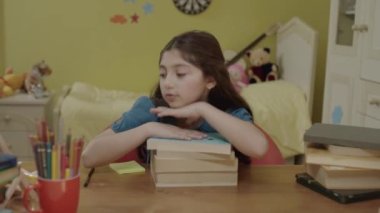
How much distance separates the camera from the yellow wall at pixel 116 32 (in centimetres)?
353

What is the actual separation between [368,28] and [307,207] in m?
1.57

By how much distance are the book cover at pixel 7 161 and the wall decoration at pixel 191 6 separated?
2894mm

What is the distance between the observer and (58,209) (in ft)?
2.42

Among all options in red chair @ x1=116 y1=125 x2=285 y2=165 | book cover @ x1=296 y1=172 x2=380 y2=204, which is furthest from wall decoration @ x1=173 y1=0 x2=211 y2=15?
book cover @ x1=296 y1=172 x2=380 y2=204

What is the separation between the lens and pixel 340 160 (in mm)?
947

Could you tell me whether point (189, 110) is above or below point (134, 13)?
below

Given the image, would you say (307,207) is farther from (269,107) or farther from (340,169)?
(269,107)

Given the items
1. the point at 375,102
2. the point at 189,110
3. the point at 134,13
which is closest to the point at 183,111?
the point at 189,110

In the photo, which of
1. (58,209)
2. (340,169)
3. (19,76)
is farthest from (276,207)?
(19,76)

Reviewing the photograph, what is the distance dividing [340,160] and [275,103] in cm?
197

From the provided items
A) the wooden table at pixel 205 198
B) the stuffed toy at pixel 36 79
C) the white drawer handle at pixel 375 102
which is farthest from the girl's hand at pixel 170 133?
the stuffed toy at pixel 36 79

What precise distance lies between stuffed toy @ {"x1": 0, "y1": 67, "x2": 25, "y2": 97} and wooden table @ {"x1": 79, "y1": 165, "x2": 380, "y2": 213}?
7.45 ft

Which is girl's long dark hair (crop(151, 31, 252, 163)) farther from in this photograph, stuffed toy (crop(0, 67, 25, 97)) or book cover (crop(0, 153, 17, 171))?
stuffed toy (crop(0, 67, 25, 97))

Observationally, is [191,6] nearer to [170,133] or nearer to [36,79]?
[36,79]
